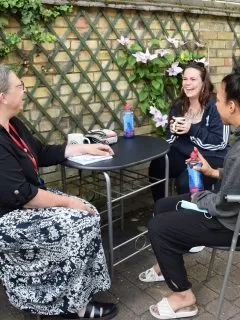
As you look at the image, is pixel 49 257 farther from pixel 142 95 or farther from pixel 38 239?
pixel 142 95

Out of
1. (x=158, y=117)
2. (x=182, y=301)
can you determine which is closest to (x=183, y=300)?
(x=182, y=301)

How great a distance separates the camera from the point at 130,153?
8.67 ft

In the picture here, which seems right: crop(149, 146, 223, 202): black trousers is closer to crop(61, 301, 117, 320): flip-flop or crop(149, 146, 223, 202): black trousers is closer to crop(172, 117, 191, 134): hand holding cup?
crop(172, 117, 191, 134): hand holding cup

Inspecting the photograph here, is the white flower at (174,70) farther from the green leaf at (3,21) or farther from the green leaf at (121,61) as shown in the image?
the green leaf at (3,21)

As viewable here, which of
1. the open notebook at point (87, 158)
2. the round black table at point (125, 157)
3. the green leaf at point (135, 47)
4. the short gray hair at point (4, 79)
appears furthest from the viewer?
the green leaf at point (135, 47)

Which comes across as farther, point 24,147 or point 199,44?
point 199,44

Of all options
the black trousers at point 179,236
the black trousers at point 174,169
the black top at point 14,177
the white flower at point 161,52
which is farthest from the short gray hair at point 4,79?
the white flower at point 161,52

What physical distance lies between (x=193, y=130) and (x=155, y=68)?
866 mm

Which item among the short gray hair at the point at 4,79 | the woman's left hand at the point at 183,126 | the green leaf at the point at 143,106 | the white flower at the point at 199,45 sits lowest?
the woman's left hand at the point at 183,126

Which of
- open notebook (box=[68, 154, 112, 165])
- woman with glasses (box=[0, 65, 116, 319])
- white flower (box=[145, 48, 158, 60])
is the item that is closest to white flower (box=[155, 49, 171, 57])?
white flower (box=[145, 48, 158, 60])

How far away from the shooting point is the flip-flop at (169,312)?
7.45 ft

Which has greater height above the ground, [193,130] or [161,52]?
[161,52]

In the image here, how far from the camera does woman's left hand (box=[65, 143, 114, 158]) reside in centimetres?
259

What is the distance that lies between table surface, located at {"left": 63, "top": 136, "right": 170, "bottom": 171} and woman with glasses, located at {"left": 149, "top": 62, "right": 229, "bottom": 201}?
9.9 inches
